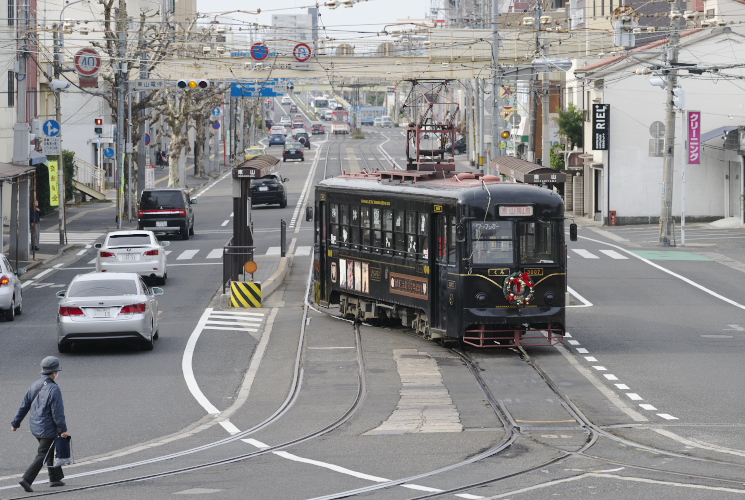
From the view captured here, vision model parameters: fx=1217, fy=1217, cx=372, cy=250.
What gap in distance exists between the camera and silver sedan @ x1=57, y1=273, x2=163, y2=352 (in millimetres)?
21922

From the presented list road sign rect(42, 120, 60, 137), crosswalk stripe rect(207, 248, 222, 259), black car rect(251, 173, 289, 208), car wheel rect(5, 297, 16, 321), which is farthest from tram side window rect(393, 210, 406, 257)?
black car rect(251, 173, 289, 208)

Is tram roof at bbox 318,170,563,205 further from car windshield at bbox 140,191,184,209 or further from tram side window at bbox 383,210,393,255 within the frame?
car windshield at bbox 140,191,184,209

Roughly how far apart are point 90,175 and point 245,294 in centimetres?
4867

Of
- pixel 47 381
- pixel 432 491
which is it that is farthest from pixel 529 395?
pixel 47 381

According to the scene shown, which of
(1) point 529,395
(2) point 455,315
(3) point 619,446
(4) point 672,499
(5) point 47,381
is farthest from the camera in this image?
(2) point 455,315

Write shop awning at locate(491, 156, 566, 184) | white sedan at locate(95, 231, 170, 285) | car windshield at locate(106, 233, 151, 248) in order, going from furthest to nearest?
1. car windshield at locate(106, 233, 151, 248)
2. white sedan at locate(95, 231, 170, 285)
3. shop awning at locate(491, 156, 566, 184)

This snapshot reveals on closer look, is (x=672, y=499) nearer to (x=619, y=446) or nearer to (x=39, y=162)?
(x=619, y=446)

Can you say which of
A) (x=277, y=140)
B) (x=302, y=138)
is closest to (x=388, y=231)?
(x=302, y=138)

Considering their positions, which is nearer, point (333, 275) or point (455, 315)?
point (455, 315)

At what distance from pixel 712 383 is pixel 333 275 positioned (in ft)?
33.3

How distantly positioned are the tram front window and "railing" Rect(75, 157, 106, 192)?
51.8m

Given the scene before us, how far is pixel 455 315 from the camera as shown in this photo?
71.4ft

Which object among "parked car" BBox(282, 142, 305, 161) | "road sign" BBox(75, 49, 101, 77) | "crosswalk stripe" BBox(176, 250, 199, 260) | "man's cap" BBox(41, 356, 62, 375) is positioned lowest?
"crosswalk stripe" BBox(176, 250, 199, 260)

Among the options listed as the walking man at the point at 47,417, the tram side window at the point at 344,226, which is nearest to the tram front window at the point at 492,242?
the tram side window at the point at 344,226
